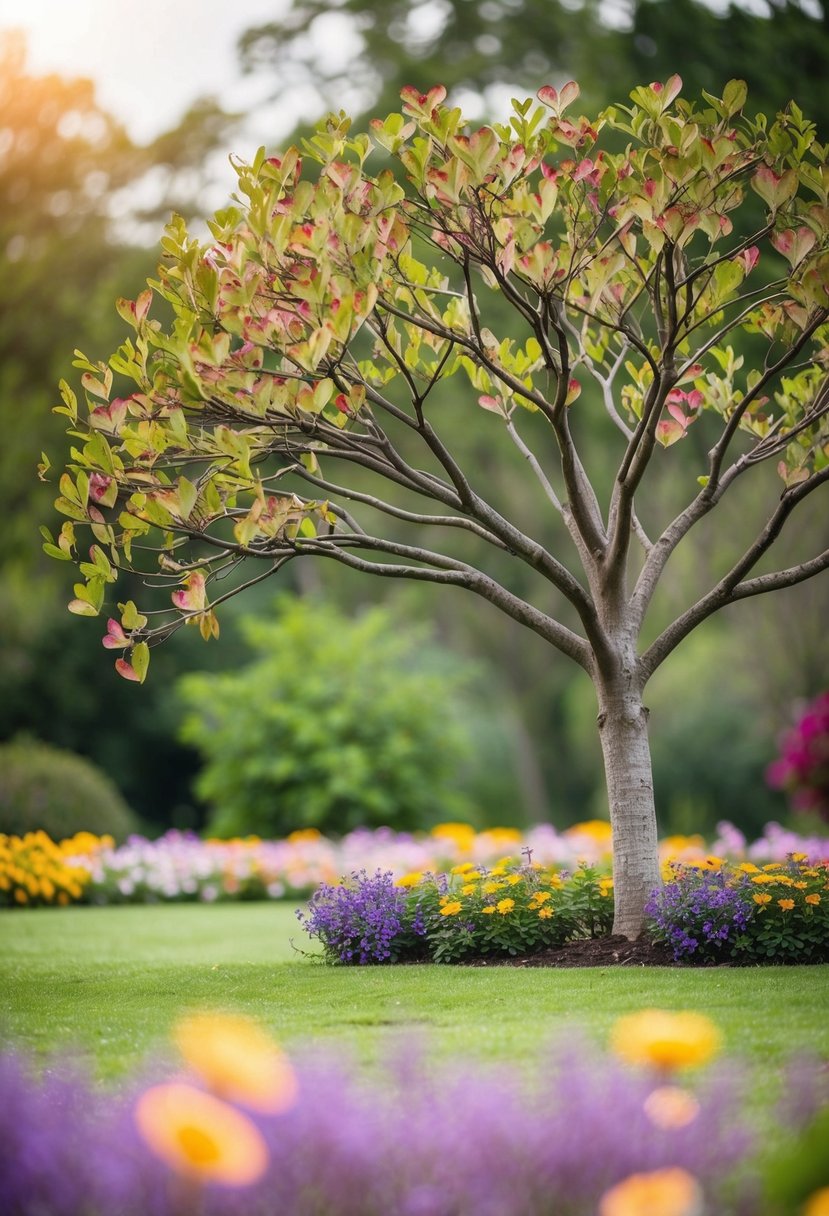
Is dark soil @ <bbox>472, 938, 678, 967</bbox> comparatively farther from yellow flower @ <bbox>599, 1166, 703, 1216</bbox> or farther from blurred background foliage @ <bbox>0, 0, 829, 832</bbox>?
blurred background foliage @ <bbox>0, 0, 829, 832</bbox>

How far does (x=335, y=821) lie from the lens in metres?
12.8

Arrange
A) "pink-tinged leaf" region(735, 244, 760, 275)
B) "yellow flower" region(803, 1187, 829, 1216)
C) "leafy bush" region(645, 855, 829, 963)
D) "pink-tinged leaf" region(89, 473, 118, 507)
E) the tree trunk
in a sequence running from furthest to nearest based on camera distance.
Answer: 1. the tree trunk
2. "pink-tinged leaf" region(735, 244, 760, 275)
3. "leafy bush" region(645, 855, 829, 963)
4. "pink-tinged leaf" region(89, 473, 118, 507)
5. "yellow flower" region(803, 1187, 829, 1216)

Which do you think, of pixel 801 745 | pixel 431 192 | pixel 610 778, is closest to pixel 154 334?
pixel 431 192

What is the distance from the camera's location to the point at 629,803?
5.22 m

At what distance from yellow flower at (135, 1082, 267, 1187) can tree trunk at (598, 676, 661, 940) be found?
11.6 ft

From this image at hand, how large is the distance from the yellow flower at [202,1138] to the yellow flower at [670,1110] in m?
0.84

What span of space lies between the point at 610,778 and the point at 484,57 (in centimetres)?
1343

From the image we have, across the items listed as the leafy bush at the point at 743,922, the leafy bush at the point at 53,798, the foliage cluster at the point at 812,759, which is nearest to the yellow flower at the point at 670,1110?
the leafy bush at the point at 743,922

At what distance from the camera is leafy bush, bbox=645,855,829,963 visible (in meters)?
4.86

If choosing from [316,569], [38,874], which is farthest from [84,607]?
[316,569]

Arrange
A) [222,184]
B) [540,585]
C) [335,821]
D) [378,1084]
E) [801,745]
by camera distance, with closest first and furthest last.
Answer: [378,1084] < [801,745] < [335,821] < [222,184] < [540,585]

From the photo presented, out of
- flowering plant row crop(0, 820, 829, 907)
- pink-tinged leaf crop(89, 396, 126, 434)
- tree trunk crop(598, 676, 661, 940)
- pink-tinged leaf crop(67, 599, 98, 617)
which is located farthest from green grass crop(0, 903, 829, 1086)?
flowering plant row crop(0, 820, 829, 907)

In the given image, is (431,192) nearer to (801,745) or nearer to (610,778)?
(610,778)

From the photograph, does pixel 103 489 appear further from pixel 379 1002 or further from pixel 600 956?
pixel 600 956
